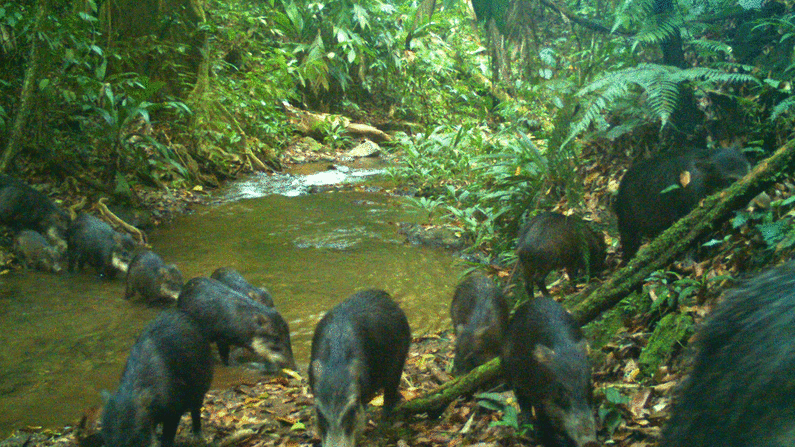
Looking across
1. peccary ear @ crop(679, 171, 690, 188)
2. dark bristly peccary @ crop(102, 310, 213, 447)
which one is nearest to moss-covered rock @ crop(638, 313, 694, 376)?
peccary ear @ crop(679, 171, 690, 188)

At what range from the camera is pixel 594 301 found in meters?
3.13

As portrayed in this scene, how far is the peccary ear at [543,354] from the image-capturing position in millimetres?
2805

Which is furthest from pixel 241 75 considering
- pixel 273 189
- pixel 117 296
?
pixel 117 296

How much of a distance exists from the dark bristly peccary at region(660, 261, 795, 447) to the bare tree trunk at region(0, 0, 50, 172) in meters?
8.80

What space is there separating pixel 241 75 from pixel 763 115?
A: 12.1 metres

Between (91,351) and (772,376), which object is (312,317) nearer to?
(91,351)

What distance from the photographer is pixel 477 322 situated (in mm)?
4031

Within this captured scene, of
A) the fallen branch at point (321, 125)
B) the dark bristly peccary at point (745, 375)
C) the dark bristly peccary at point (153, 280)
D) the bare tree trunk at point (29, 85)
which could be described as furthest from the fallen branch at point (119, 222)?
the fallen branch at point (321, 125)

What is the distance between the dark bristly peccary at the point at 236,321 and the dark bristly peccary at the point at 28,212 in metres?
3.64

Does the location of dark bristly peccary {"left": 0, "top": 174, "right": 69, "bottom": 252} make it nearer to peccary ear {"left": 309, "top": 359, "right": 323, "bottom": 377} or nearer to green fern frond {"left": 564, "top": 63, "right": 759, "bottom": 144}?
peccary ear {"left": 309, "top": 359, "right": 323, "bottom": 377}

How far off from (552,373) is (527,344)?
26 cm

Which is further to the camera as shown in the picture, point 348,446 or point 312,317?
point 312,317

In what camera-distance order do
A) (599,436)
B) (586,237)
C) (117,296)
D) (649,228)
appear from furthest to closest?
(117,296) → (586,237) → (649,228) → (599,436)

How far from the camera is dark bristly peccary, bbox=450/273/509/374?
389 centimetres
